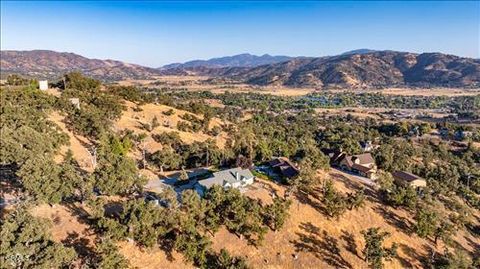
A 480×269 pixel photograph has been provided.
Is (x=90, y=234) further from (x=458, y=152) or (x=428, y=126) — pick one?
(x=428, y=126)

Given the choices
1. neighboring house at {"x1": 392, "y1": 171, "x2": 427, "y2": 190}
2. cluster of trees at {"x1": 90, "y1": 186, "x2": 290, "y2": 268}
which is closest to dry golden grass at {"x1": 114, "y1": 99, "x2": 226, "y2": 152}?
cluster of trees at {"x1": 90, "y1": 186, "x2": 290, "y2": 268}

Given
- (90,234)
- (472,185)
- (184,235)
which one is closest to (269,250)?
(184,235)

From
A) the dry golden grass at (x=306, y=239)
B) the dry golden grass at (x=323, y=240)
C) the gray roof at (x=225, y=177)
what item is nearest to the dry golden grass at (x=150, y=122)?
the gray roof at (x=225, y=177)

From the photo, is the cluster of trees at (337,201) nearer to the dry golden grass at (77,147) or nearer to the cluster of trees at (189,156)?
the cluster of trees at (189,156)

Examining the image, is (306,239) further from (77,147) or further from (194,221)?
(77,147)

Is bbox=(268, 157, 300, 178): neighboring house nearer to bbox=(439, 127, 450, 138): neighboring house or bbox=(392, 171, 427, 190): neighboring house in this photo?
bbox=(392, 171, 427, 190): neighboring house

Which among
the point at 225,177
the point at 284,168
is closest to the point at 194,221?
the point at 225,177

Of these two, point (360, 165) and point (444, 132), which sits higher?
point (360, 165)
